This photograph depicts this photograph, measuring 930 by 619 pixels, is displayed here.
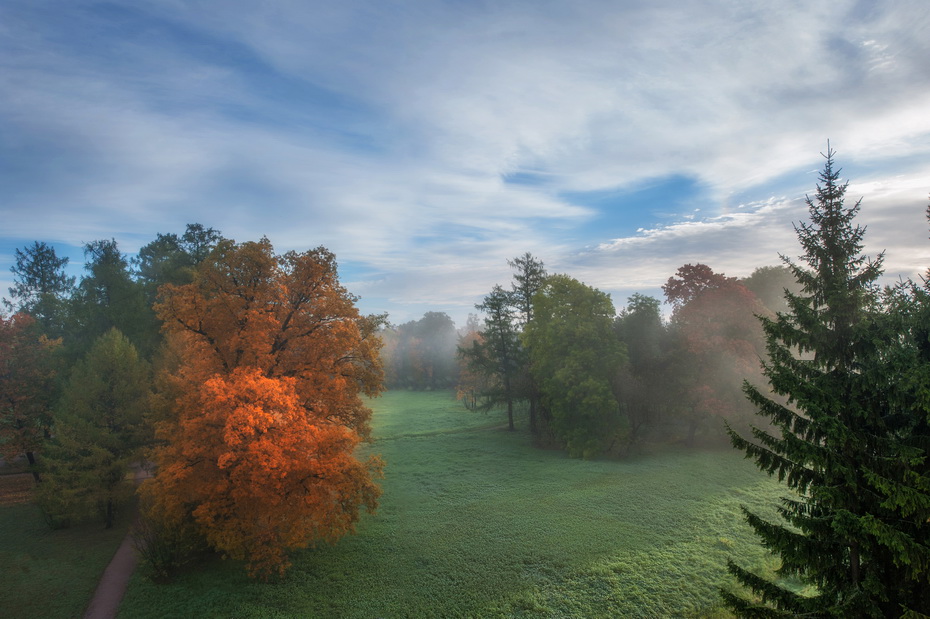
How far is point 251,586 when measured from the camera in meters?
14.5

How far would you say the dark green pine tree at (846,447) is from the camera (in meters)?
7.64

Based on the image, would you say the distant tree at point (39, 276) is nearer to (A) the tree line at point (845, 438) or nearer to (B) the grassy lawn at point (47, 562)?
(B) the grassy lawn at point (47, 562)

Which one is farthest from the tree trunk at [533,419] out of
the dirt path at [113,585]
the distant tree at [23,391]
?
the distant tree at [23,391]

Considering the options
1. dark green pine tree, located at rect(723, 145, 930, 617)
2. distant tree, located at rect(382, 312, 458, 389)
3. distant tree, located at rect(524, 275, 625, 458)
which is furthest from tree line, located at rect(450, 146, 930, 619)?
distant tree, located at rect(382, 312, 458, 389)

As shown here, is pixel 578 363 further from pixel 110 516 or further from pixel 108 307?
pixel 108 307

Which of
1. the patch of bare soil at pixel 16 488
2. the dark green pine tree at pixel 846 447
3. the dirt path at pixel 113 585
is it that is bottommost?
the dirt path at pixel 113 585

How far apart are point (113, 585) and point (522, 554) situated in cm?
1533

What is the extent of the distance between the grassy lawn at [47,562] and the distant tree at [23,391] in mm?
3914

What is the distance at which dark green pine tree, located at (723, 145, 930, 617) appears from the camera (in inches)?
301

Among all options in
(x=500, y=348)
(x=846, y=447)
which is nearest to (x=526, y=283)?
(x=500, y=348)

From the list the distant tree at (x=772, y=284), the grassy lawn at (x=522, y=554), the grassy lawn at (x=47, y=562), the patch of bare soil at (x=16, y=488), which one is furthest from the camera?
the distant tree at (x=772, y=284)

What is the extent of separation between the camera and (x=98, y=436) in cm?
2022

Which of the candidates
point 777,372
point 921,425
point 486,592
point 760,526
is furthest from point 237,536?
point 921,425

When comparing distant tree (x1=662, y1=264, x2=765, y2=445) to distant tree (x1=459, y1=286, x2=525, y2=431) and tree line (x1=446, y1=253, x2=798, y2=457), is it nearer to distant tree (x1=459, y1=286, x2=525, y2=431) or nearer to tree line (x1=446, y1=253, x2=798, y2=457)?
tree line (x1=446, y1=253, x2=798, y2=457)
